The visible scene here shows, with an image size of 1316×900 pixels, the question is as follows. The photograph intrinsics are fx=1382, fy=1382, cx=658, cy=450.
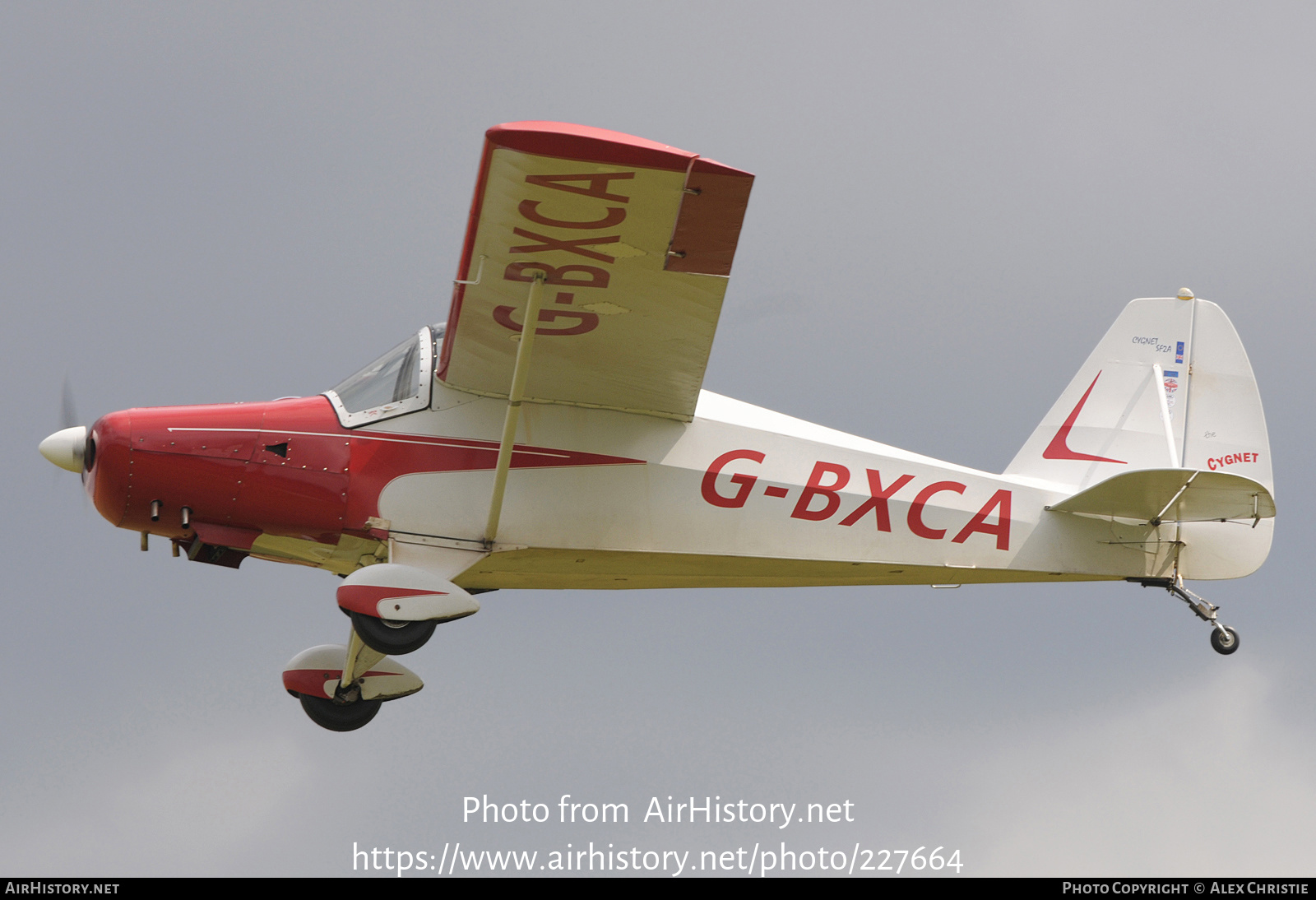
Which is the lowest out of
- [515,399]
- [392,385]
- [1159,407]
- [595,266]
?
[392,385]

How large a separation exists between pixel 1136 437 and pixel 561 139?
6015mm

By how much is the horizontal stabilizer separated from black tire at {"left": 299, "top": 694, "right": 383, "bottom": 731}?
18.1ft

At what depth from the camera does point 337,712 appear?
10.8 metres

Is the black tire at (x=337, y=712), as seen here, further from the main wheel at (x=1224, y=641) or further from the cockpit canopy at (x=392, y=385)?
the main wheel at (x=1224, y=641)

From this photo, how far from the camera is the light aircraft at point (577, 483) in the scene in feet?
28.2

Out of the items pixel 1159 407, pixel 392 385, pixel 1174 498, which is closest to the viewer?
pixel 392 385

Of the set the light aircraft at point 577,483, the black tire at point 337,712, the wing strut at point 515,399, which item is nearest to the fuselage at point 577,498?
the light aircraft at point 577,483

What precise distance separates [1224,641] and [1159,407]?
196 centimetres

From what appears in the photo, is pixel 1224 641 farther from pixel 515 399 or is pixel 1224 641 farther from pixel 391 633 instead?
pixel 391 633

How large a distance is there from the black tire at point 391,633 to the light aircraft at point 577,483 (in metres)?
0.02

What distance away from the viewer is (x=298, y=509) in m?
9.24

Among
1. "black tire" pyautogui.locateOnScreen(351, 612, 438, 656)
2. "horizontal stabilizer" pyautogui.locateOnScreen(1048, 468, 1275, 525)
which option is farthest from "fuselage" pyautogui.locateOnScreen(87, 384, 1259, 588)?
"black tire" pyautogui.locateOnScreen(351, 612, 438, 656)

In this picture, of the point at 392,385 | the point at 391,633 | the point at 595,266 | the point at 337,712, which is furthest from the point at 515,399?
the point at 337,712

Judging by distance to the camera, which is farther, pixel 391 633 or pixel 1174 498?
pixel 1174 498
